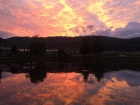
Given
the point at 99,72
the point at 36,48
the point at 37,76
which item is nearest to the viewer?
the point at 37,76

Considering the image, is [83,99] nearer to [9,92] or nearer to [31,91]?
[31,91]

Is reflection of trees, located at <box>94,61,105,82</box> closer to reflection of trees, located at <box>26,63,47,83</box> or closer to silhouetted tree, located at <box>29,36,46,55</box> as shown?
reflection of trees, located at <box>26,63,47,83</box>

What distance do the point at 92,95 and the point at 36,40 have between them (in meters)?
79.9

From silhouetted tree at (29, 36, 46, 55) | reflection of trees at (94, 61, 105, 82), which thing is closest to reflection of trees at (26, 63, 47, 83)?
reflection of trees at (94, 61, 105, 82)

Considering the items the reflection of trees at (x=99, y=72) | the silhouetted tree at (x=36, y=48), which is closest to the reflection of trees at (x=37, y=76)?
the reflection of trees at (x=99, y=72)

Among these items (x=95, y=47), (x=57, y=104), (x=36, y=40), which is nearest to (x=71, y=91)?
(x=57, y=104)

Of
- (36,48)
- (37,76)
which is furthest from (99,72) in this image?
(36,48)

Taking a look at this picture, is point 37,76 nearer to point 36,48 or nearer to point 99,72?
point 99,72

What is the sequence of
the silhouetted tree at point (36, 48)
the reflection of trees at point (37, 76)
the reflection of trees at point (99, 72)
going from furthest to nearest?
the silhouetted tree at point (36, 48), the reflection of trees at point (99, 72), the reflection of trees at point (37, 76)

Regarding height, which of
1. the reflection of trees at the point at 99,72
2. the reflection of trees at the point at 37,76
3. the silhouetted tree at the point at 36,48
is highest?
the silhouetted tree at the point at 36,48

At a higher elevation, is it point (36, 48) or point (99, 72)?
point (36, 48)

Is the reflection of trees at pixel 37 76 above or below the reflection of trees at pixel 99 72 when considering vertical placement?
above

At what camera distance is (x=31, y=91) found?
86.0 feet

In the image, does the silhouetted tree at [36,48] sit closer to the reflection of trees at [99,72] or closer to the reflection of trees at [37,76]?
the reflection of trees at [99,72]
